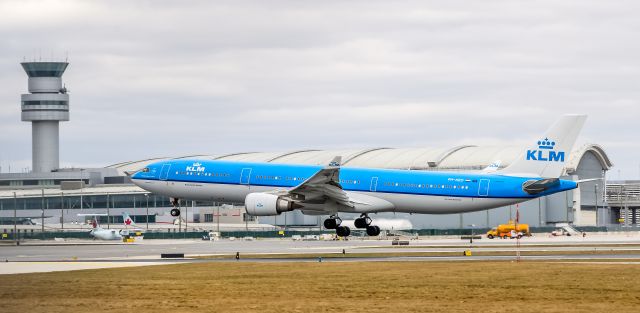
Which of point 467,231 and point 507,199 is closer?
point 507,199

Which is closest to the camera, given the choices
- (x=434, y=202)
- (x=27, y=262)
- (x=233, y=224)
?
(x=27, y=262)

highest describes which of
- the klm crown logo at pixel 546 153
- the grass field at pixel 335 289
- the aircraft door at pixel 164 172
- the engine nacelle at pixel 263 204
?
the klm crown logo at pixel 546 153

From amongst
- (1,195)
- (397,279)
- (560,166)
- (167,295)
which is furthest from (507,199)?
(1,195)

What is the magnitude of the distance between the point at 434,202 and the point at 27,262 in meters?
28.4

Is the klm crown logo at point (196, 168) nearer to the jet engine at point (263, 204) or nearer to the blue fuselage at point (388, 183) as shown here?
the blue fuselage at point (388, 183)

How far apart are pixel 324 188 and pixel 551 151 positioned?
17344 mm

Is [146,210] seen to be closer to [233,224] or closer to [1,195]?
[233,224]

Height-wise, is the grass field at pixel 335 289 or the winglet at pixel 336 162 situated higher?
the winglet at pixel 336 162

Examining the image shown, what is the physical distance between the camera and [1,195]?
650 feet

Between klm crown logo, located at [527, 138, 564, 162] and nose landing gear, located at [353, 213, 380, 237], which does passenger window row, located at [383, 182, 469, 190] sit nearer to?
nose landing gear, located at [353, 213, 380, 237]

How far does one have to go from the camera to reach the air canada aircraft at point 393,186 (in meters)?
75.4

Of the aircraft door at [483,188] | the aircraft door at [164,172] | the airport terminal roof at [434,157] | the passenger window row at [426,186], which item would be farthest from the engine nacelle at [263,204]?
the airport terminal roof at [434,157]

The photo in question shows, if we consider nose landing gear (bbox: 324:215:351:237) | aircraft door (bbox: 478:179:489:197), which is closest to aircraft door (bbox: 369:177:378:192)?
nose landing gear (bbox: 324:215:351:237)

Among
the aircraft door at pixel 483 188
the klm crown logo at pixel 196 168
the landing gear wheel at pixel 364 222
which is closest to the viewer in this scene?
the aircraft door at pixel 483 188
